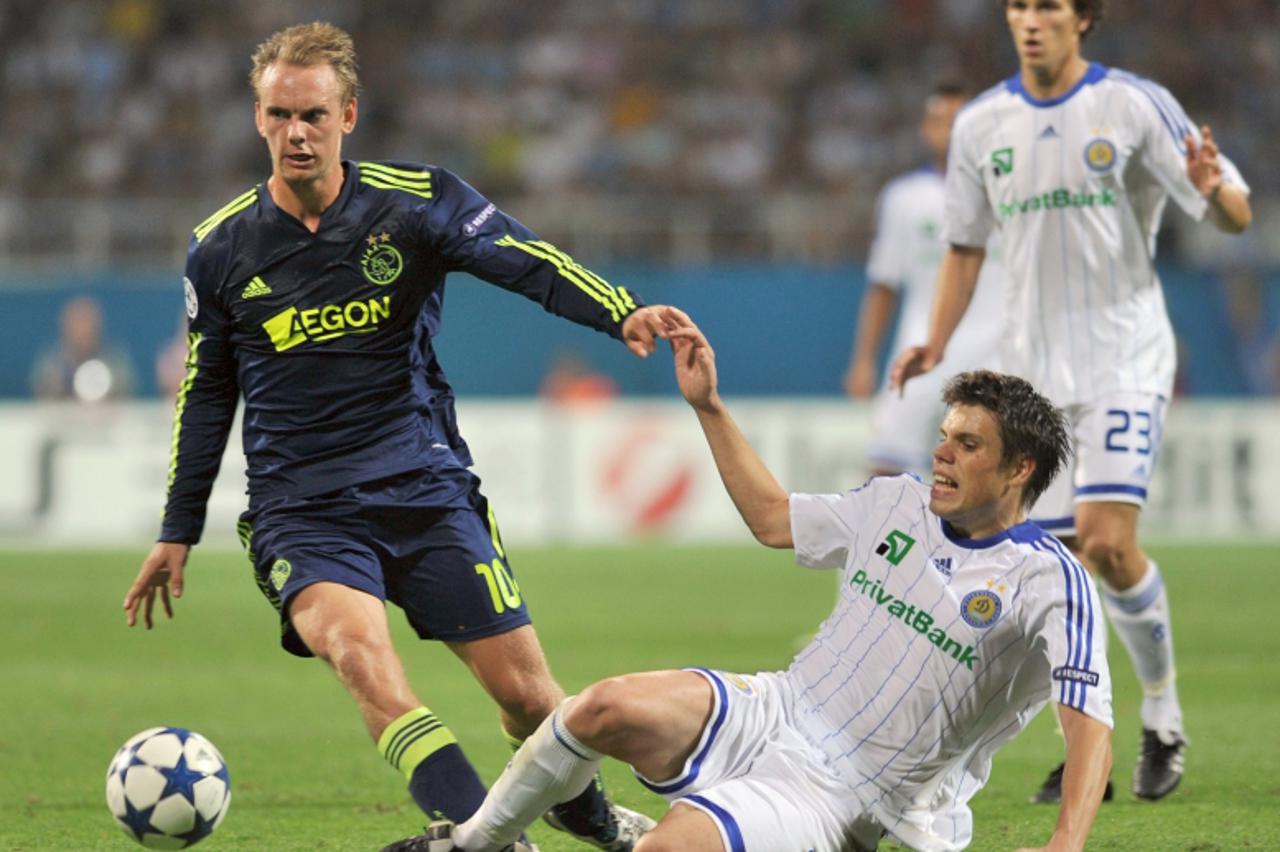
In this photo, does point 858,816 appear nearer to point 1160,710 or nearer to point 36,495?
point 1160,710

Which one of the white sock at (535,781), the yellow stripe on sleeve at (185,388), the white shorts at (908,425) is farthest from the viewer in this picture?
the white shorts at (908,425)

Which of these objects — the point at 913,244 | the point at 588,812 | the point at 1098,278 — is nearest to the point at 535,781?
the point at 588,812

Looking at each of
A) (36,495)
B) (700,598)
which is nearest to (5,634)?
(700,598)

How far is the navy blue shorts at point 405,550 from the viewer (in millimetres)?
5031

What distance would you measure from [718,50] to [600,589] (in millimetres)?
10919

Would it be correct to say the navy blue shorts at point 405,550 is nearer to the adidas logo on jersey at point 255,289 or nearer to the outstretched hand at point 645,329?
the adidas logo on jersey at point 255,289

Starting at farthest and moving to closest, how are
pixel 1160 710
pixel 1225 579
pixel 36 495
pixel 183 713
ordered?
1. pixel 36 495
2. pixel 1225 579
3. pixel 183 713
4. pixel 1160 710

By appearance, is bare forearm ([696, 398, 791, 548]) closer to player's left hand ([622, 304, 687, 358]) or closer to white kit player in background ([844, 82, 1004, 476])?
player's left hand ([622, 304, 687, 358])

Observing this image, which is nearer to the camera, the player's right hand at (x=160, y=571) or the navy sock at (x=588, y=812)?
the navy sock at (x=588, y=812)

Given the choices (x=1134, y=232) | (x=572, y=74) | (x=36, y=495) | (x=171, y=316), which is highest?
(x=572, y=74)

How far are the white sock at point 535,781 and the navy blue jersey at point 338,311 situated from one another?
948 mm

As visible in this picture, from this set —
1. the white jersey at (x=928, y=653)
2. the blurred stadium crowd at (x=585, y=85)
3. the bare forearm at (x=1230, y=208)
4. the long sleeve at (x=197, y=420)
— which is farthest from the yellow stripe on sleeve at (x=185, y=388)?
the blurred stadium crowd at (x=585, y=85)

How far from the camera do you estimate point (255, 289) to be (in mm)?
5105

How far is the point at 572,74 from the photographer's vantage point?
2311cm
